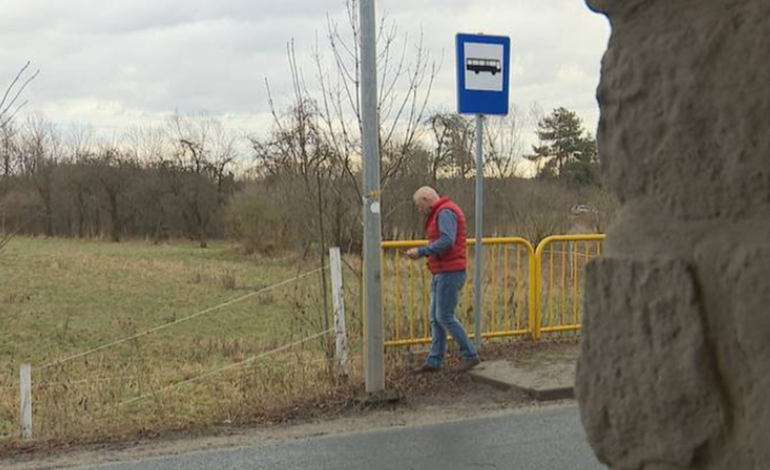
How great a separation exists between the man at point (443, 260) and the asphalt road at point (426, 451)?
1.54 m

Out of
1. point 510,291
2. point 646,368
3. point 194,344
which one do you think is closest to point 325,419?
point 510,291

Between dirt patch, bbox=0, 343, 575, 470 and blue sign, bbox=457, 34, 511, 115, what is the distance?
2.73m

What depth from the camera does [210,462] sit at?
615cm

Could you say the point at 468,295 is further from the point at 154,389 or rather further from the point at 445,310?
the point at 154,389

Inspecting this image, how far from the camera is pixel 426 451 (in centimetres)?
618

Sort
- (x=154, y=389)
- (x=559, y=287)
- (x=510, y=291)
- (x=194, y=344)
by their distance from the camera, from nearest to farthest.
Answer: (x=154, y=389) → (x=559, y=287) → (x=510, y=291) → (x=194, y=344)

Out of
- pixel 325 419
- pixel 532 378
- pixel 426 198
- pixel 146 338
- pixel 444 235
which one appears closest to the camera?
pixel 325 419

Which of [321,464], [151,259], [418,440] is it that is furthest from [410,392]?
[151,259]

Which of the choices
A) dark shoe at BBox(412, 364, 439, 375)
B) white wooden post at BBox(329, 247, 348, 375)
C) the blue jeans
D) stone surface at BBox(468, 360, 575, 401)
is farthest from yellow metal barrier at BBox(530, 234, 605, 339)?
white wooden post at BBox(329, 247, 348, 375)

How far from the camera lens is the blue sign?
8.23 metres

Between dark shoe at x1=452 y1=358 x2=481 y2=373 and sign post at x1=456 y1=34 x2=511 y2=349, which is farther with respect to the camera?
dark shoe at x1=452 y1=358 x2=481 y2=373

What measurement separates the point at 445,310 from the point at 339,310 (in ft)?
3.51

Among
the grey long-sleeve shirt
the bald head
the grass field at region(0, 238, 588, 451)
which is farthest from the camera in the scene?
the bald head

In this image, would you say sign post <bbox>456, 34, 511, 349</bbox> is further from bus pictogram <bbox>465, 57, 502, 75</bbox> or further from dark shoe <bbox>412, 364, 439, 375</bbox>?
dark shoe <bbox>412, 364, 439, 375</bbox>
